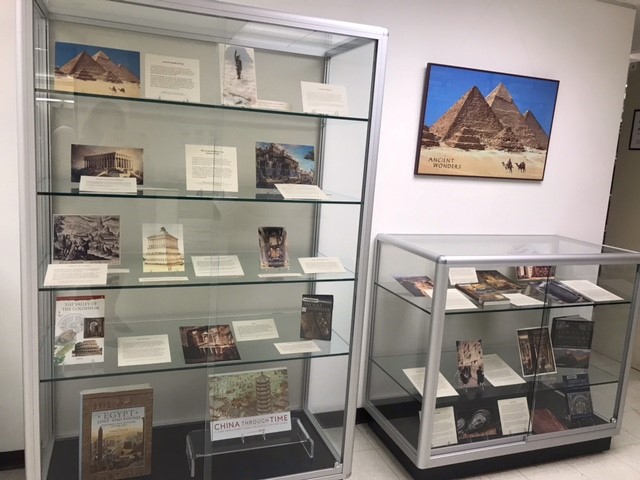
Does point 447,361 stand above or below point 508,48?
below

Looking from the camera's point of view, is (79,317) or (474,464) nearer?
(79,317)

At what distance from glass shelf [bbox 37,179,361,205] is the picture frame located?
296cm

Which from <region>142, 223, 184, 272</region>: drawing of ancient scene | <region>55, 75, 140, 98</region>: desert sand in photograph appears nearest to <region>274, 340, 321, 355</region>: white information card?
<region>142, 223, 184, 272</region>: drawing of ancient scene

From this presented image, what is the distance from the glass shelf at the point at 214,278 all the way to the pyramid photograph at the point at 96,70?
654 mm

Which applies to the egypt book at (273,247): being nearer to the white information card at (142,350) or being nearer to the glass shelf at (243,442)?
the white information card at (142,350)

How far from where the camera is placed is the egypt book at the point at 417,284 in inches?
94.5

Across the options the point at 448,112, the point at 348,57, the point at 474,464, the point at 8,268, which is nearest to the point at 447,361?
the point at 474,464

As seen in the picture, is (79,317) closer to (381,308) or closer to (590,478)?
(381,308)

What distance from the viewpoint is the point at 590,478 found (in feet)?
8.59

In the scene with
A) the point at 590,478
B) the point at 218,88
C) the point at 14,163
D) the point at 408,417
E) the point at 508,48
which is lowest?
the point at 590,478

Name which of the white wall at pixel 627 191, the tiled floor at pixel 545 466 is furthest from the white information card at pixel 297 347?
the white wall at pixel 627 191

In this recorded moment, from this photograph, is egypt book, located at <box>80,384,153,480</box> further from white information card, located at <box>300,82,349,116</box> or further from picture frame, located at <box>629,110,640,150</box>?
picture frame, located at <box>629,110,640,150</box>

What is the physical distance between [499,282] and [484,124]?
0.89 m

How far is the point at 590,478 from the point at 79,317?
247 cm
